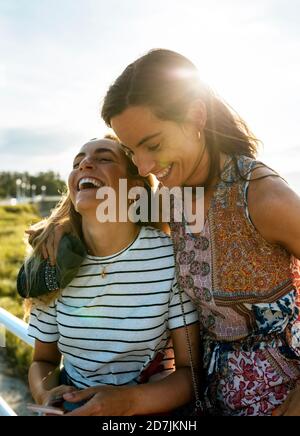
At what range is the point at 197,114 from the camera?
2166 mm

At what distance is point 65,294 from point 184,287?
1.98ft

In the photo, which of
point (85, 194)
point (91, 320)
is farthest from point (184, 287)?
point (85, 194)

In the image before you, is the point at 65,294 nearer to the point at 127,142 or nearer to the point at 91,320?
the point at 91,320

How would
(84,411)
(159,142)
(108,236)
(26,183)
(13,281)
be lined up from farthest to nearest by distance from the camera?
(26,183) < (13,281) < (108,236) < (159,142) < (84,411)

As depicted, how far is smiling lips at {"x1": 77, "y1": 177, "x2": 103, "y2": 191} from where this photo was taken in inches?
95.8

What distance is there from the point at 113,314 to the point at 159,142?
0.84 meters

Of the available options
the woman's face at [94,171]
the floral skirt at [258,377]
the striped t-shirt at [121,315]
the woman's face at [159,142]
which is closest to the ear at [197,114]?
the woman's face at [159,142]

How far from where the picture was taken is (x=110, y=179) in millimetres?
2480

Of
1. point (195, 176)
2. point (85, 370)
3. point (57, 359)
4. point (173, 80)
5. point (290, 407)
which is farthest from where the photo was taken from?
point (57, 359)

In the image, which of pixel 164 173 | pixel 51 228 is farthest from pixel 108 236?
pixel 164 173

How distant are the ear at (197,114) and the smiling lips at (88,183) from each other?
560 mm

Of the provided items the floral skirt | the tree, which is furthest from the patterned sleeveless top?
the tree

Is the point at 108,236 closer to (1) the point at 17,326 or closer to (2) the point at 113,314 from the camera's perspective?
(2) the point at 113,314

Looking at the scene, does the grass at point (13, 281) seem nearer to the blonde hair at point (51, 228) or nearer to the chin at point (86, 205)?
the blonde hair at point (51, 228)
